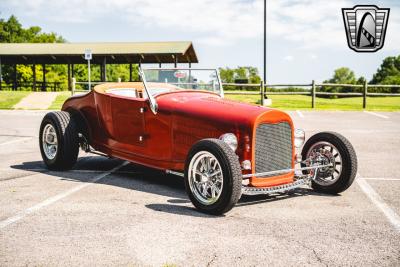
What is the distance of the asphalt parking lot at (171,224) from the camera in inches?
140

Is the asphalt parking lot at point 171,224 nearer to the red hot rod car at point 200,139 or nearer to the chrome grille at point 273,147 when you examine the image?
the red hot rod car at point 200,139

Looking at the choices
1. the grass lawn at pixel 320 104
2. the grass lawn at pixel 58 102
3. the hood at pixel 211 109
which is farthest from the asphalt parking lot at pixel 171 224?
the grass lawn at pixel 320 104

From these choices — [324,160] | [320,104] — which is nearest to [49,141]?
[324,160]

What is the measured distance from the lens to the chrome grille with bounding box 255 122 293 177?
202 inches

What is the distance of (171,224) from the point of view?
4.36 meters

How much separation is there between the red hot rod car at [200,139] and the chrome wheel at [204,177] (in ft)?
0.03

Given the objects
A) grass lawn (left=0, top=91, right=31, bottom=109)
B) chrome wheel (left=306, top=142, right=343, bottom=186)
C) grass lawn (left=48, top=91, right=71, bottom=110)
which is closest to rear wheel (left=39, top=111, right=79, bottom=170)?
chrome wheel (left=306, top=142, right=343, bottom=186)

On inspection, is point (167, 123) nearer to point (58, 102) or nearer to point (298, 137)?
point (298, 137)

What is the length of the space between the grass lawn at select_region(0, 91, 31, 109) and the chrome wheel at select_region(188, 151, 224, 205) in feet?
63.6

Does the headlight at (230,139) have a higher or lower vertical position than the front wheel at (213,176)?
higher

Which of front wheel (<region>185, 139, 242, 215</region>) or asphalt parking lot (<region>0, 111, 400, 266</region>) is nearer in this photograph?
asphalt parking lot (<region>0, 111, 400, 266</region>)

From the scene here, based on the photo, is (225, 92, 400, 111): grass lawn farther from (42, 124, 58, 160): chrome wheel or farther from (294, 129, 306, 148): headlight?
(294, 129, 306, 148): headlight

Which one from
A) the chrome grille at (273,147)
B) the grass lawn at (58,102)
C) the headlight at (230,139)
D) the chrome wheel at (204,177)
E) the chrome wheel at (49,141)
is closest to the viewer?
the chrome wheel at (204,177)

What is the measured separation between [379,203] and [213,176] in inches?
76.1
